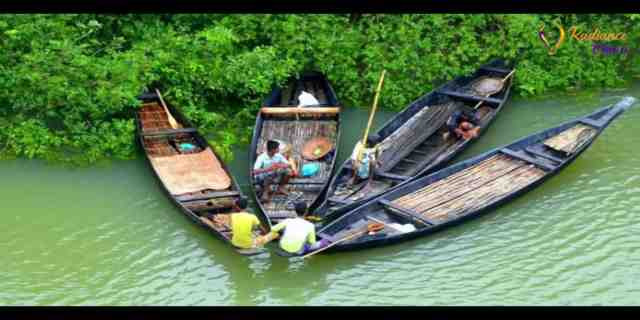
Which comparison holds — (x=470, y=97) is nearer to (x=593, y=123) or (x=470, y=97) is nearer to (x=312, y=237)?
(x=593, y=123)

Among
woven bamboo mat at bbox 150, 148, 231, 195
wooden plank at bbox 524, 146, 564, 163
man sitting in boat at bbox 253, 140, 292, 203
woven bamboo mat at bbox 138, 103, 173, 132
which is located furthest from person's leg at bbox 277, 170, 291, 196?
wooden plank at bbox 524, 146, 564, 163

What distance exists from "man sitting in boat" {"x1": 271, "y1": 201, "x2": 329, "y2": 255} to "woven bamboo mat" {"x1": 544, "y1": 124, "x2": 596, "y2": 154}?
408 cm

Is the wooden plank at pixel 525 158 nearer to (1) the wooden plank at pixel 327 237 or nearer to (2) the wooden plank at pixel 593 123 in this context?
(2) the wooden plank at pixel 593 123

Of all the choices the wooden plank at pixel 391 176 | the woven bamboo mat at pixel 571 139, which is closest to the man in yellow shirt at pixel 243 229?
the wooden plank at pixel 391 176

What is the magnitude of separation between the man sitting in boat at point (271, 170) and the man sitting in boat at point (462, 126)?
279cm

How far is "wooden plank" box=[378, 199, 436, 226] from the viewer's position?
344 inches

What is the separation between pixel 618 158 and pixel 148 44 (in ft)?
24.3

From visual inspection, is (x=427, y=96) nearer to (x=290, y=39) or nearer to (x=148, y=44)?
(x=290, y=39)

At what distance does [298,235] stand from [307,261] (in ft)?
1.67

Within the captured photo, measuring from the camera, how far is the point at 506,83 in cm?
1248

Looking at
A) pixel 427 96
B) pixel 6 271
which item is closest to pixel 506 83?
pixel 427 96

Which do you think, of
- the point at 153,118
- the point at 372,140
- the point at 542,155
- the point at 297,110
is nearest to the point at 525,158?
the point at 542,155

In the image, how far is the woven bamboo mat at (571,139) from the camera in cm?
1022

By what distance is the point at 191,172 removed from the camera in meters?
9.97
